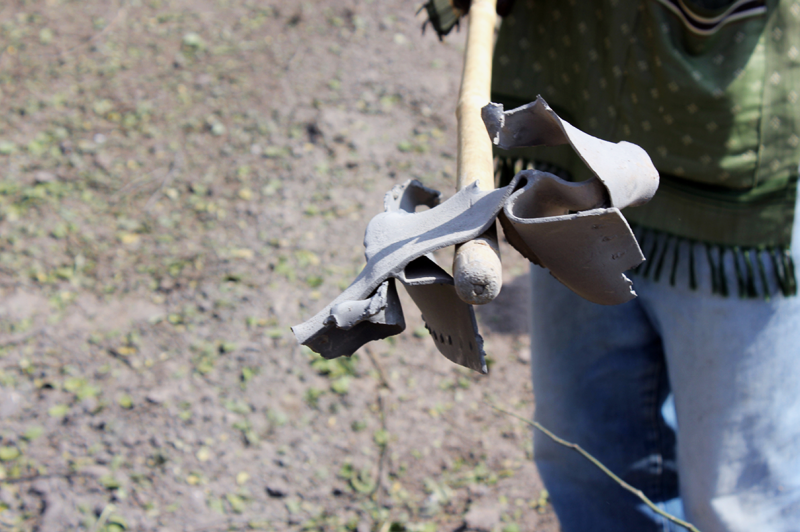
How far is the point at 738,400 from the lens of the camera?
1.36 metres

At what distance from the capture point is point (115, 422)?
2537 mm

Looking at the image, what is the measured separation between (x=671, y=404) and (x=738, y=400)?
0.42m

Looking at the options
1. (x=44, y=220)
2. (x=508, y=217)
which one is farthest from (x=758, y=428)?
(x=44, y=220)

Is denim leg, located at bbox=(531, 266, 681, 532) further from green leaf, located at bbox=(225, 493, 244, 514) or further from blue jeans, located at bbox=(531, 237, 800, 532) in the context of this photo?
green leaf, located at bbox=(225, 493, 244, 514)

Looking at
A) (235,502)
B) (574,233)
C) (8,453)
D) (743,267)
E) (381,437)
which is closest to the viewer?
(574,233)

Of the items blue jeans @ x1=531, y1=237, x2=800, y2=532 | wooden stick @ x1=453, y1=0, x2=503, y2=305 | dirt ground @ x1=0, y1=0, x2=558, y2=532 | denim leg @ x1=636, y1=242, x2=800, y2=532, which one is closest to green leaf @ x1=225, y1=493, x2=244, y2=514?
dirt ground @ x1=0, y1=0, x2=558, y2=532

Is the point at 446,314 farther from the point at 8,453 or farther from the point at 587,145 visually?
the point at 8,453

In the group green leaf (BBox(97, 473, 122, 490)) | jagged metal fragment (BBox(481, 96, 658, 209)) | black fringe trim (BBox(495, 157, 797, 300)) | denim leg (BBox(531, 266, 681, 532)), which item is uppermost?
jagged metal fragment (BBox(481, 96, 658, 209))

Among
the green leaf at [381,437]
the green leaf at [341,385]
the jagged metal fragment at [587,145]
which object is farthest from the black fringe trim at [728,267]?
the green leaf at [341,385]

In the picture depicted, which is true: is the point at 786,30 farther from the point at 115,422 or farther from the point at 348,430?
the point at 115,422

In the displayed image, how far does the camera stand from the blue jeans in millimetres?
1344

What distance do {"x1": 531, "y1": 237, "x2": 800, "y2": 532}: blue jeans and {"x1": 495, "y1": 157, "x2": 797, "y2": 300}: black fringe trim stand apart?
0.06ft

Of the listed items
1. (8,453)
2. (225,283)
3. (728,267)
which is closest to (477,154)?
(728,267)

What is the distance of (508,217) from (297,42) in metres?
4.40
